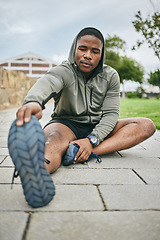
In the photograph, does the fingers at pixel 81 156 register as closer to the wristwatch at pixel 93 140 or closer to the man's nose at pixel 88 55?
the wristwatch at pixel 93 140

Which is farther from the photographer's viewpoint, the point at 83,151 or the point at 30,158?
the point at 83,151

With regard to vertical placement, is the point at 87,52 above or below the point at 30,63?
above

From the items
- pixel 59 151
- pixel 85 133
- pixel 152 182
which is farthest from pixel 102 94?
pixel 152 182

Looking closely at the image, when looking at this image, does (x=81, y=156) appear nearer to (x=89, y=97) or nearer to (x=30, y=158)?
(x=89, y=97)

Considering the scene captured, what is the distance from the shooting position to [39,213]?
4.39 ft

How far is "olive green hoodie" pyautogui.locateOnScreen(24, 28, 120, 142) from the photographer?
246 cm

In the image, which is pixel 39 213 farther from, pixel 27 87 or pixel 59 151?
pixel 27 87

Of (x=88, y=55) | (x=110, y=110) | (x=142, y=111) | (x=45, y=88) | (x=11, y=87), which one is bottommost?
(x=142, y=111)

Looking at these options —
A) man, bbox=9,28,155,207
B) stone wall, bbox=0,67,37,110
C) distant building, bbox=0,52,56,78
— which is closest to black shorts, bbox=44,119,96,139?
man, bbox=9,28,155,207

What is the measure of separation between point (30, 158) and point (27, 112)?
0.27 m

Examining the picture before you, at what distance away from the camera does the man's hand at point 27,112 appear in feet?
4.49

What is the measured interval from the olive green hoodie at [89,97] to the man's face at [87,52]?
106mm

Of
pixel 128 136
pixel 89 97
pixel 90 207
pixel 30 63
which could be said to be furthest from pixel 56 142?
pixel 30 63

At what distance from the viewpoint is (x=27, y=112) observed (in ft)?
4.61
